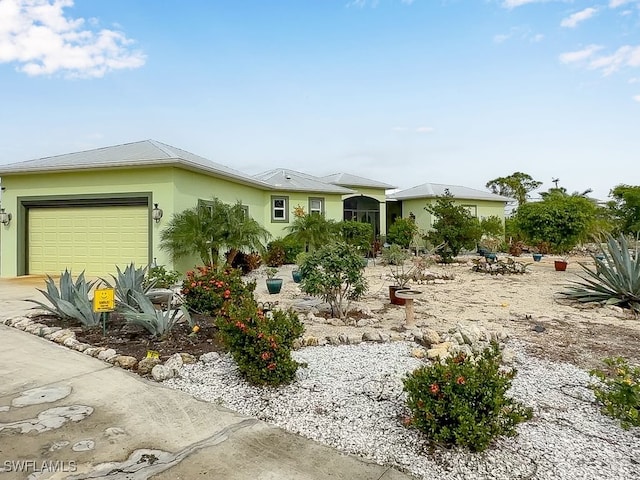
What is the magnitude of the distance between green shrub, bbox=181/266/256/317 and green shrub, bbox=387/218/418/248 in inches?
573

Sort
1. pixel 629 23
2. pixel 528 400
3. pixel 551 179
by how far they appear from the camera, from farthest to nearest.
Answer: pixel 551 179 < pixel 629 23 < pixel 528 400

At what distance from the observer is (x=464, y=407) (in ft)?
8.41

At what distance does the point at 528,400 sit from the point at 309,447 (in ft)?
6.44

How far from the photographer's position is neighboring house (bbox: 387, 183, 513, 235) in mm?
22906

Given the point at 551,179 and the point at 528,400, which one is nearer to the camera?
the point at 528,400

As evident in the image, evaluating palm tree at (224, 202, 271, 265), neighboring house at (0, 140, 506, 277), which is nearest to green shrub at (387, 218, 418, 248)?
neighboring house at (0, 140, 506, 277)

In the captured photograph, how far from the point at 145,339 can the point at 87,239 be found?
8502mm

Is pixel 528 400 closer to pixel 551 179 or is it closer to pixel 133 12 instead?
pixel 133 12

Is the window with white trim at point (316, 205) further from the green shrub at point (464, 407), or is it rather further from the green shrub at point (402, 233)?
the green shrub at point (464, 407)

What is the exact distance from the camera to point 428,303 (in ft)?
27.5

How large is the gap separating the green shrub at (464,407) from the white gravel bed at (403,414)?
148mm

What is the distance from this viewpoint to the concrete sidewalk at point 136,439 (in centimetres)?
245

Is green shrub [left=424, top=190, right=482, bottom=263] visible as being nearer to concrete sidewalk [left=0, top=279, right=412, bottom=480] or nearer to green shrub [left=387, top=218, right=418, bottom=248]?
green shrub [left=387, top=218, right=418, bottom=248]

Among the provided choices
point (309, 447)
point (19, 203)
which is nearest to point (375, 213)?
point (19, 203)
